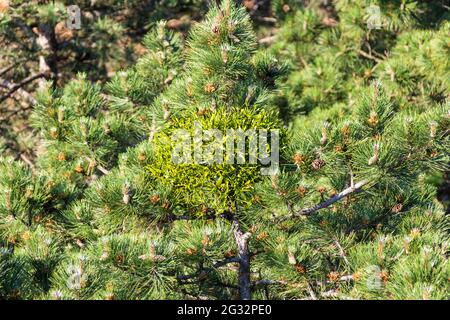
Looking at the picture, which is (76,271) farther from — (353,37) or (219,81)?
(353,37)

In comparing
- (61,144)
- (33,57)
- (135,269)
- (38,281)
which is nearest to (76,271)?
(135,269)

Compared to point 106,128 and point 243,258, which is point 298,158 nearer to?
point 243,258

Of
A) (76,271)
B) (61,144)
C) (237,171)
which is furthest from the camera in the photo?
(61,144)

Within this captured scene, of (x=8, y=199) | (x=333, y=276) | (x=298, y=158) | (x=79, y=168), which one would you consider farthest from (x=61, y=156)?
(x=333, y=276)

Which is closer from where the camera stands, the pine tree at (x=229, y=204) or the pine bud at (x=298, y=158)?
the pine tree at (x=229, y=204)

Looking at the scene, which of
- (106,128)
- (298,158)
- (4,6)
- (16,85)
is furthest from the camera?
(16,85)

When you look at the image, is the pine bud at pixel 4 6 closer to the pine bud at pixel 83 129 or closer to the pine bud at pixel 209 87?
the pine bud at pixel 83 129

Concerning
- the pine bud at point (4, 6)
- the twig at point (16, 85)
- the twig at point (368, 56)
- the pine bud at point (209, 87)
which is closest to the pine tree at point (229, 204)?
the pine bud at point (209, 87)

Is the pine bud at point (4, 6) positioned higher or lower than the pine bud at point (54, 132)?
higher

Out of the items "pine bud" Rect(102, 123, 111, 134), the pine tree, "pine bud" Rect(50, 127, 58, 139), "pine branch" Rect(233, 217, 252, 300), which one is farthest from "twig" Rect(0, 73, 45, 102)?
"pine branch" Rect(233, 217, 252, 300)

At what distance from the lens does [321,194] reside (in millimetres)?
4582

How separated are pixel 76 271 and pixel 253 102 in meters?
1.79

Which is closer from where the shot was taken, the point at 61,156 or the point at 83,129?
the point at 83,129
